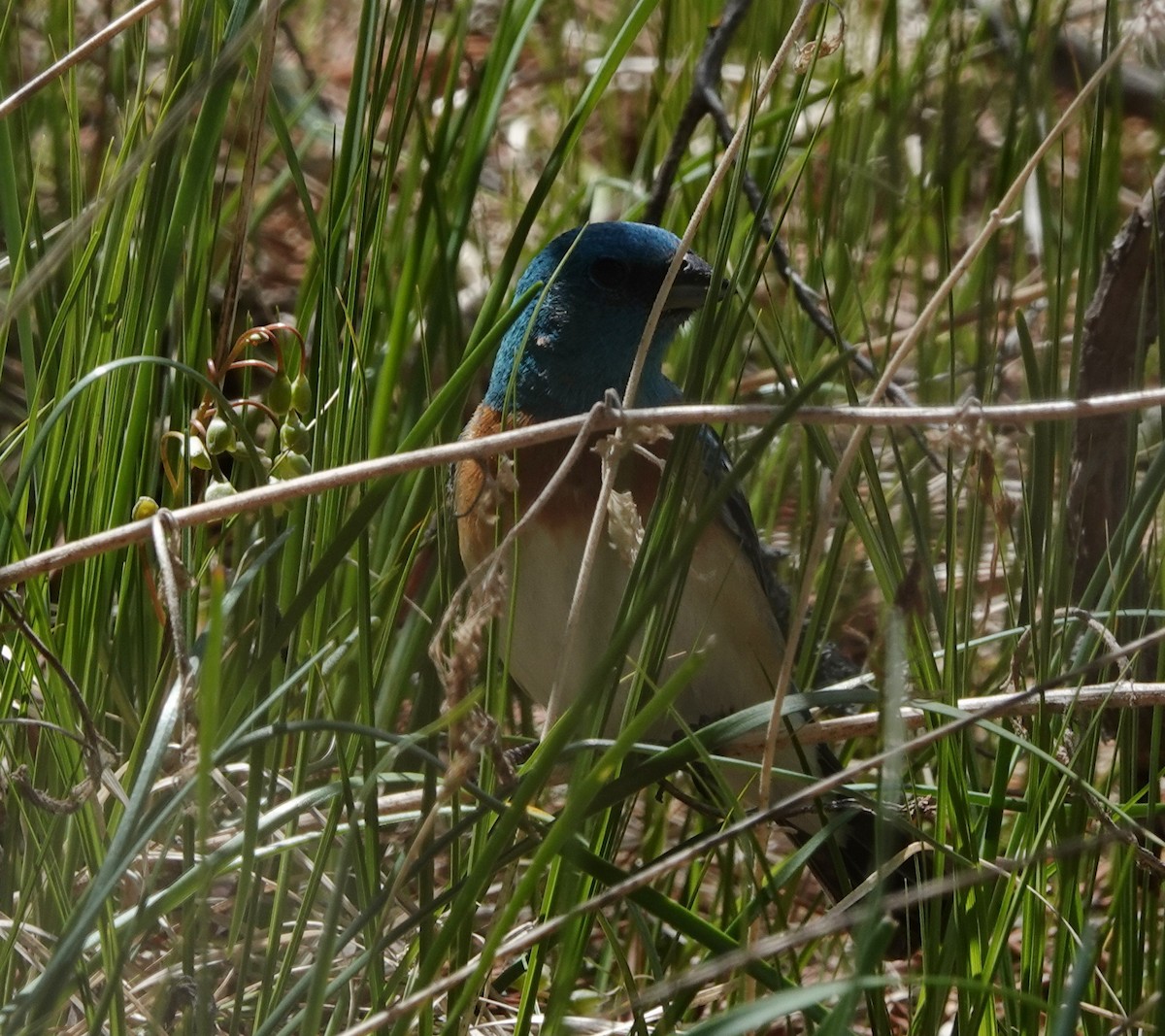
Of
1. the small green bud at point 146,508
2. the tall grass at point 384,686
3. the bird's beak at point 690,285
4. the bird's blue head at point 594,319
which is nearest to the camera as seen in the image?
the tall grass at point 384,686

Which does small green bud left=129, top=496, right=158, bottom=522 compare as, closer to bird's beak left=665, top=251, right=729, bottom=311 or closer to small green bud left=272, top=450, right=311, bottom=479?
small green bud left=272, top=450, right=311, bottom=479

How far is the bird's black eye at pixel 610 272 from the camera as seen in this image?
2.70 m

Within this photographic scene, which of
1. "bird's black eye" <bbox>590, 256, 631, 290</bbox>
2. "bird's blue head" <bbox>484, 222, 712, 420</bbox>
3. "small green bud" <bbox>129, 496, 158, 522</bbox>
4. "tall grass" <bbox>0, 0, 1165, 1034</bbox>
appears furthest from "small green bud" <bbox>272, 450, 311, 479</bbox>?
"bird's black eye" <bbox>590, 256, 631, 290</bbox>

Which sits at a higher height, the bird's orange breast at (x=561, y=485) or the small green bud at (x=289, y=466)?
the small green bud at (x=289, y=466)

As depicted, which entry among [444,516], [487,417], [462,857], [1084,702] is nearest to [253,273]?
[487,417]

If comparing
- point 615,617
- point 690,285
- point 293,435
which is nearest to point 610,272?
point 690,285

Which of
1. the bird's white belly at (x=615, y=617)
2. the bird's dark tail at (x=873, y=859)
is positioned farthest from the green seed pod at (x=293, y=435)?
the bird's dark tail at (x=873, y=859)

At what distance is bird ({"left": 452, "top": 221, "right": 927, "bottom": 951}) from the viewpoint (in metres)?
2.57

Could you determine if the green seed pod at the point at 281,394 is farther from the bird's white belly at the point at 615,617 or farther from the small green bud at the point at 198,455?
the bird's white belly at the point at 615,617

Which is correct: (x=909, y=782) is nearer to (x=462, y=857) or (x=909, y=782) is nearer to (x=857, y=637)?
(x=462, y=857)

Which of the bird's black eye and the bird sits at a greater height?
the bird's black eye

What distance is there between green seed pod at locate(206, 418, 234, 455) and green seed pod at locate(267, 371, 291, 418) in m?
0.07

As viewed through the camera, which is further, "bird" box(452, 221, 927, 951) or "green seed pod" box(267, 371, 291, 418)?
"bird" box(452, 221, 927, 951)

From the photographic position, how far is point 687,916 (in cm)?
146
